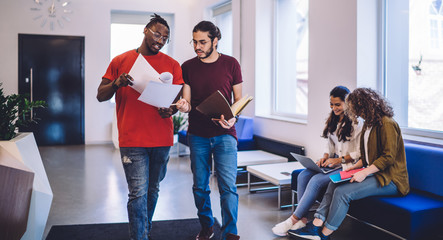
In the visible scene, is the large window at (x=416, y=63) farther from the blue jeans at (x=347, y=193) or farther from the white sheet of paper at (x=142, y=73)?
the white sheet of paper at (x=142, y=73)

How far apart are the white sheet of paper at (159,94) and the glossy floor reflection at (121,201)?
1273 mm

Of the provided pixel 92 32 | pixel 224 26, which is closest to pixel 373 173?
pixel 224 26

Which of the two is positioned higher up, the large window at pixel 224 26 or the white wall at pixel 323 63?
the large window at pixel 224 26

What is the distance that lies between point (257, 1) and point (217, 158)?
3.49 meters

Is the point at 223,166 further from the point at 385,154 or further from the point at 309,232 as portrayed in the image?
the point at 385,154

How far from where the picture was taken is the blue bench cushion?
2.38 meters

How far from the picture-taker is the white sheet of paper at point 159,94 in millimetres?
2087

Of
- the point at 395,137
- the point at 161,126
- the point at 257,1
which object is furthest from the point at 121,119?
the point at 257,1

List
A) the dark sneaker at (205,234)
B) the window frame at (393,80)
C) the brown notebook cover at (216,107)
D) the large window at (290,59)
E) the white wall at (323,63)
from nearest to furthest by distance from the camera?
the brown notebook cover at (216,107)
the dark sneaker at (205,234)
the window frame at (393,80)
the white wall at (323,63)
the large window at (290,59)

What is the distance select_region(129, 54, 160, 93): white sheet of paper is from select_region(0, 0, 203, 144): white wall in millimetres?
5608

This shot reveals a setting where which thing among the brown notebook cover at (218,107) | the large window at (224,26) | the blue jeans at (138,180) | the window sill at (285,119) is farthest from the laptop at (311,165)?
the large window at (224,26)

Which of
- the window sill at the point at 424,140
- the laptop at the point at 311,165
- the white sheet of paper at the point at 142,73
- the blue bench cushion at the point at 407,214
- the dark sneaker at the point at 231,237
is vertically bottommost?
the dark sneaker at the point at 231,237

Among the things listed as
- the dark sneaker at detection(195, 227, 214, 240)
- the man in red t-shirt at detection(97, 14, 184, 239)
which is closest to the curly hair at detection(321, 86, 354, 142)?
the dark sneaker at detection(195, 227, 214, 240)

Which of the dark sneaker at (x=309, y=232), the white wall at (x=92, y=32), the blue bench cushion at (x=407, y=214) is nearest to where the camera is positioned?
the blue bench cushion at (x=407, y=214)
